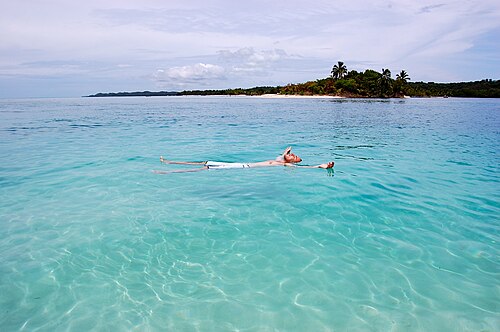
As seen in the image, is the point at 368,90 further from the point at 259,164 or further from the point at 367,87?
the point at 259,164

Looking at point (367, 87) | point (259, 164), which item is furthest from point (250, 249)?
point (367, 87)

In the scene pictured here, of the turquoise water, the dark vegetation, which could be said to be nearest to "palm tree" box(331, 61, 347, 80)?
the dark vegetation

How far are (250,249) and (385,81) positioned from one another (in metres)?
131

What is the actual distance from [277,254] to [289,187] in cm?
503

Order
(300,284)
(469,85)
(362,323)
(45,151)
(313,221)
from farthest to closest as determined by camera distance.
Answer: (469,85), (45,151), (313,221), (300,284), (362,323)

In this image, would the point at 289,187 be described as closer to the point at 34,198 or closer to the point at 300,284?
the point at 300,284

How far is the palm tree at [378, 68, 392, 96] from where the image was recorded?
122 m

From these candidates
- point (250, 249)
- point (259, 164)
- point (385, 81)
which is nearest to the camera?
point (250, 249)

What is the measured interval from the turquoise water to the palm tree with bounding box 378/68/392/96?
390 feet

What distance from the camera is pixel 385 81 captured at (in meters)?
124

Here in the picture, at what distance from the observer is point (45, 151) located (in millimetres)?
19719

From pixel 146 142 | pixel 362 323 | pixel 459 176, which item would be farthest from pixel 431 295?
pixel 146 142

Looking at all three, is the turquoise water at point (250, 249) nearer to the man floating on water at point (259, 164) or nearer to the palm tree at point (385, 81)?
the man floating on water at point (259, 164)

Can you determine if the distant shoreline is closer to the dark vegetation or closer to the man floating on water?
the dark vegetation
